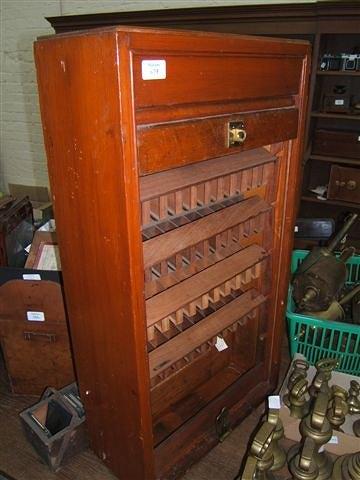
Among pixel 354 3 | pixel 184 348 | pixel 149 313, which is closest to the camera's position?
pixel 149 313

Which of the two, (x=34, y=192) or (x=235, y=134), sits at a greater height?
(x=235, y=134)

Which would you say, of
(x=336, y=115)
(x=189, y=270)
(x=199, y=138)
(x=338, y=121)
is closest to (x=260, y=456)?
(x=189, y=270)

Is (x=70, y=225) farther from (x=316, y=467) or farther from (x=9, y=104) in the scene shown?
(x=9, y=104)

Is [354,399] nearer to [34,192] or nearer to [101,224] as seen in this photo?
[101,224]

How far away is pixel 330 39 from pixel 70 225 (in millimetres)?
2370

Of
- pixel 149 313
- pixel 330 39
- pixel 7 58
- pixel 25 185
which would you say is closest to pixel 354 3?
pixel 330 39

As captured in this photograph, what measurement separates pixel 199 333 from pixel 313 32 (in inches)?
73.2

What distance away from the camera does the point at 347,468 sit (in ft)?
4.14

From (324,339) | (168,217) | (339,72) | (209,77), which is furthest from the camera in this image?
(339,72)

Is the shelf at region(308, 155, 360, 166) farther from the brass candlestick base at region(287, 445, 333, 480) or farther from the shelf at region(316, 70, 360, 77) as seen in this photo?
the brass candlestick base at region(287, 445, 333, 480)

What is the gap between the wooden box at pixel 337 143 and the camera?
2.54 meters

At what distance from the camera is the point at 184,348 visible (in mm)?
1190

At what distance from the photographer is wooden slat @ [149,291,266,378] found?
1.13m

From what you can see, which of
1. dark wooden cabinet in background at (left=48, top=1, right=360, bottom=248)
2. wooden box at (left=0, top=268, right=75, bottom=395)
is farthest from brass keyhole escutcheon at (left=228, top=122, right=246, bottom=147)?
dark wooden cabinet in background at (left=48, top=1, right=360, bottom=248)
